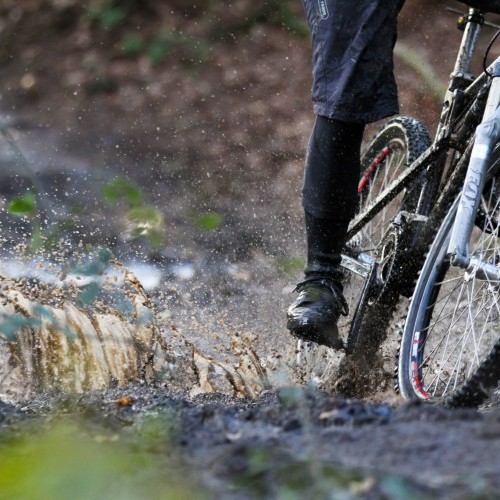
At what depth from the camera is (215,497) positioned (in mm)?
1547

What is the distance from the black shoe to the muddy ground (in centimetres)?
19

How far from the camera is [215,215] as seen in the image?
4.77 meters

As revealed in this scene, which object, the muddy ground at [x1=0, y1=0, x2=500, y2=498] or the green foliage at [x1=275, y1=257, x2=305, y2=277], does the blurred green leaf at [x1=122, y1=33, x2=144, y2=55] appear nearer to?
the muddy ground at [x1=0, y1=0, x2=500, y2=498]

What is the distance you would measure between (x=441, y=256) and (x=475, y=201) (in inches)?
17.3

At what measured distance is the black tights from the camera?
3.17 metres

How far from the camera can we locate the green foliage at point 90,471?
137cm

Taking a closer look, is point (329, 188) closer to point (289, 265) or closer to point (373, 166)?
point (373, 166)

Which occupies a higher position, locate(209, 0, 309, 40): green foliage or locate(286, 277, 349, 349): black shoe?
locate(209, 0, 309, 40): green foliage

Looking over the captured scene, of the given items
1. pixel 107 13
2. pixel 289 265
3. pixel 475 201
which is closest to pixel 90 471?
pixel 475 201

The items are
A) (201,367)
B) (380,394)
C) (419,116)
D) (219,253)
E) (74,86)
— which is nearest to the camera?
(380,394)

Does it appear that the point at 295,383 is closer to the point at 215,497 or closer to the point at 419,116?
the point at 215,497

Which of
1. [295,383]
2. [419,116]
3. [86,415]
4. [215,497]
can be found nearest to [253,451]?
[215,497]

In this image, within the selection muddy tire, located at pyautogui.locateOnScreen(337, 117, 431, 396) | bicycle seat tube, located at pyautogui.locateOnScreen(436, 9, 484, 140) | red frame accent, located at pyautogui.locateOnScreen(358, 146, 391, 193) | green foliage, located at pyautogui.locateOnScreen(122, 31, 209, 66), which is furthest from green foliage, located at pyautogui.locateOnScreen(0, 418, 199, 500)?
green foliage, located at pyautogui.locateOnScreen(122, 31, 209, 66)

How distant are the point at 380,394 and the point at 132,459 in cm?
207
